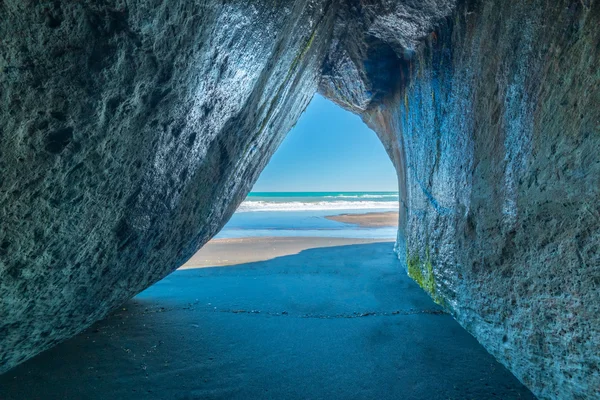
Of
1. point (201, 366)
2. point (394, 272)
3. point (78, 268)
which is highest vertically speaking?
point (78, 268)

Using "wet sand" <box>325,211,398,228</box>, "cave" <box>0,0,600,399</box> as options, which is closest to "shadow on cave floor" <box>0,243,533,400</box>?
"cave" <box>0,0,600,399</box>

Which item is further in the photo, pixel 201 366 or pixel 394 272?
pixel 394 272

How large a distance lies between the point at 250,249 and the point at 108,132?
25.9 feet

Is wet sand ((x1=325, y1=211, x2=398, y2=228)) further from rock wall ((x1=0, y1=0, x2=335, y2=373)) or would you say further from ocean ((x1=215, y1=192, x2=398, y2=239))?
rock wall ((x1=0, y1=0, x2=335, y2=373))

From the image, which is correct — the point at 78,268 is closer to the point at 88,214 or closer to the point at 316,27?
the point at 88,214

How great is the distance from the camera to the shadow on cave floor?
8.32 feet

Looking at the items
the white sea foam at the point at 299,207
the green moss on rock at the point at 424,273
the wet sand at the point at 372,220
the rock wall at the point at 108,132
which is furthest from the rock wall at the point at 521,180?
the white sea foam at the point at 299,207

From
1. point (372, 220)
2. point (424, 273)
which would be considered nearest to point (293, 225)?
point (372, 220)

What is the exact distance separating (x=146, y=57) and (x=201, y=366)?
268cm

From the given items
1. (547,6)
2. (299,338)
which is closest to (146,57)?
(547,6)

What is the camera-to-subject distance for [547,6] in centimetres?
203

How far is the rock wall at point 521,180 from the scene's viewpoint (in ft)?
5.93

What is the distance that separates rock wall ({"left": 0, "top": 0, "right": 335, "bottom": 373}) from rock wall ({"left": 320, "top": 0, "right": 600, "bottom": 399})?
183 cm

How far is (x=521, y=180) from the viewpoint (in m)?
2.32
